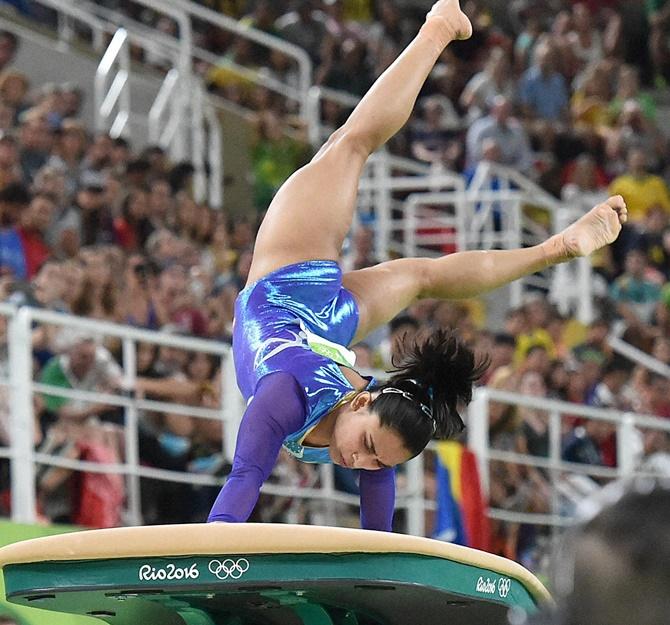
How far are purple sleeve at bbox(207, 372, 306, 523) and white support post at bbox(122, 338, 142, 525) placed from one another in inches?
88.4

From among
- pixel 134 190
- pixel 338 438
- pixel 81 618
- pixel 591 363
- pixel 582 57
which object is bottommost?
pixel 81 618

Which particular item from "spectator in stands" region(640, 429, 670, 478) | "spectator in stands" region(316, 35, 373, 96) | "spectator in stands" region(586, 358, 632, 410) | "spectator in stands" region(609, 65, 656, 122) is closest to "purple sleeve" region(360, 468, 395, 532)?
"spectator in stands" region(640, 429, 670, 478)

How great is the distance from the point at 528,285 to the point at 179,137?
299 centimetres

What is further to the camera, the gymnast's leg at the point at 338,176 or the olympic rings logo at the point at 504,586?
the gymnast's leg at the point at 338,176

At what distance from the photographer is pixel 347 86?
11680mm

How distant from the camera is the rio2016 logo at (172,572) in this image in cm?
255

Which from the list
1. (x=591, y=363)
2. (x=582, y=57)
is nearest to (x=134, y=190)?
(x=591, y=363)

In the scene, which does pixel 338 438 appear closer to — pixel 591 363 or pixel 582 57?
pixel 591 363

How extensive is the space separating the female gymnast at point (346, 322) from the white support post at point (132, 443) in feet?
6.34

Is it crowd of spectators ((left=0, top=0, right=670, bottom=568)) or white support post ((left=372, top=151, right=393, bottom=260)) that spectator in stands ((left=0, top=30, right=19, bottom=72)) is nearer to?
crowd of spectators ((left=0, top=0, right=670, bottom=568))

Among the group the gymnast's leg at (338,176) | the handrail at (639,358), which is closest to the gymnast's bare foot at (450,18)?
the gymnast's leg at (338,176)

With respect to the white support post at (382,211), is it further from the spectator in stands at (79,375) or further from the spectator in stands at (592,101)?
the spectator in stands at (79,375)

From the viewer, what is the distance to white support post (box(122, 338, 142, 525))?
571cm

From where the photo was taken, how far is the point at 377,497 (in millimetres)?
3564
